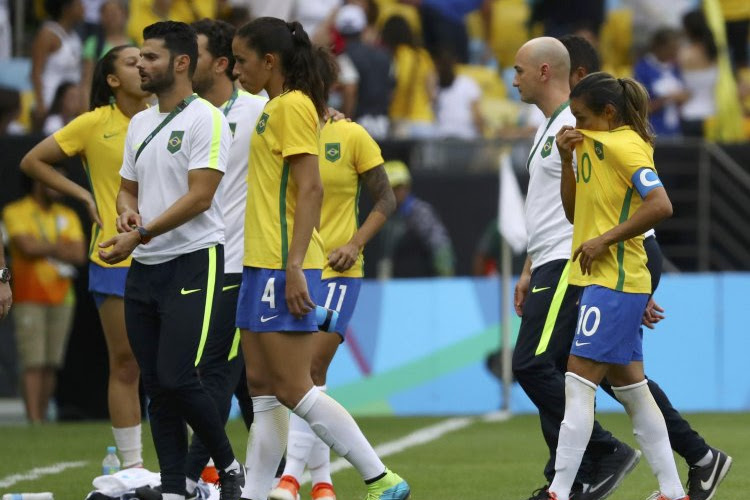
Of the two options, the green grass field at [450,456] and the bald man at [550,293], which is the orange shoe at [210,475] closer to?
the green grass field at [450,456]

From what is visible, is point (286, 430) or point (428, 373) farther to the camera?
point (428, 373)

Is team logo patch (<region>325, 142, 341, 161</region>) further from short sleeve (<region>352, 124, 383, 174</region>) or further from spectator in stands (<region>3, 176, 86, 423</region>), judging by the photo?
spectator in stands (<region>3, 176, 86, 423</region>)

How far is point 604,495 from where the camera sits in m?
7.73

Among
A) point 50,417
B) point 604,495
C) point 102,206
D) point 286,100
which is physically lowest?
point 50,417

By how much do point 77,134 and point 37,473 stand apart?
225 cm

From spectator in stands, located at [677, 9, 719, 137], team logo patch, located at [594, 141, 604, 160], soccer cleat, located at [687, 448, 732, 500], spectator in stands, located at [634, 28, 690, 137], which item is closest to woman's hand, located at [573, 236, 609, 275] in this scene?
team logo patch, located at [594, 141, 604, 160]

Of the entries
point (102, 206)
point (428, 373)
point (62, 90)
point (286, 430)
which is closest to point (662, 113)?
point (428, 373)

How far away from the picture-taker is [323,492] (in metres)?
7.78

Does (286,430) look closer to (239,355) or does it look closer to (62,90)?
(239,355)

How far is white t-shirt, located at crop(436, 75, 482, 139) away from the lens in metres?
17.2

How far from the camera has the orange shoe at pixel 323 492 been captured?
25.4ft

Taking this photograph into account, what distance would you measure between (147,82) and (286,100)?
794 mm

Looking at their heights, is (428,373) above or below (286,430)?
below

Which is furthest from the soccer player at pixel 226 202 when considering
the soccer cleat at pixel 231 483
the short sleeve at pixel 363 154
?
the short sleeve at pixel 363 154
